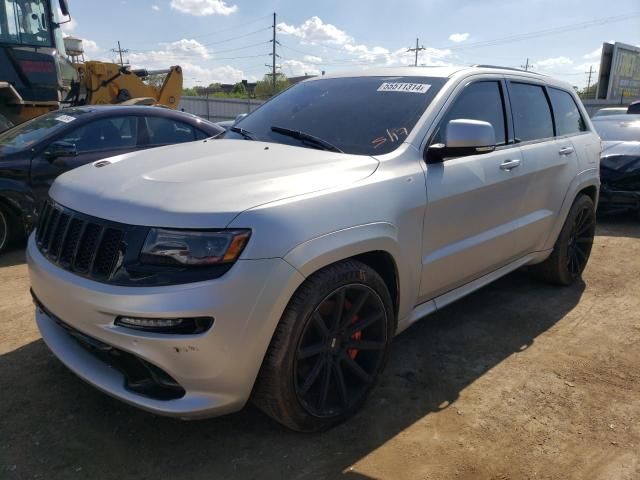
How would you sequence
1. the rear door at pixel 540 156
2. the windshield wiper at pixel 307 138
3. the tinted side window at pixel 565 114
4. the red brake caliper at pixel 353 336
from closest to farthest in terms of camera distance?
the red brake caliper at pixel 353 336, the windshield wiper at pixel 307 138, the rear door at pixel 540 156, the tinted side window at pixel 565 114

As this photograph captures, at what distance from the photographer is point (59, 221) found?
2520 mm

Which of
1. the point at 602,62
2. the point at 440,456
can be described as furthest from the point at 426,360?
the point at 602,62

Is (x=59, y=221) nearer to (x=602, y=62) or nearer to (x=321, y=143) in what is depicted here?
(x=321, y=143)

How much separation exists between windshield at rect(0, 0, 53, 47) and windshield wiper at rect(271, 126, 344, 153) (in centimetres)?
788

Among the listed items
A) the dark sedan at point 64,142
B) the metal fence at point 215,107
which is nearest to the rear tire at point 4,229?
the dark sedan at point 64,142

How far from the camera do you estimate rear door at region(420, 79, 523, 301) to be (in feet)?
9.69

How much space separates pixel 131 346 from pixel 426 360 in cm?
191

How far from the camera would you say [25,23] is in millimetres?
9086

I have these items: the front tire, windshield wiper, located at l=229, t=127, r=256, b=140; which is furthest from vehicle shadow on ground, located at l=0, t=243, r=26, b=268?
the front tire

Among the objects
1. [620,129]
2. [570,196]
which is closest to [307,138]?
[570,196]

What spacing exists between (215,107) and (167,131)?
2424 cm

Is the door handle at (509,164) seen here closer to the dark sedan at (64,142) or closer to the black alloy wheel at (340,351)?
the black alloy wheel at (340,351)

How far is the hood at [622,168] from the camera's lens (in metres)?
7.16

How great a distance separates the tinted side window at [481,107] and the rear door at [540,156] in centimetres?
19
